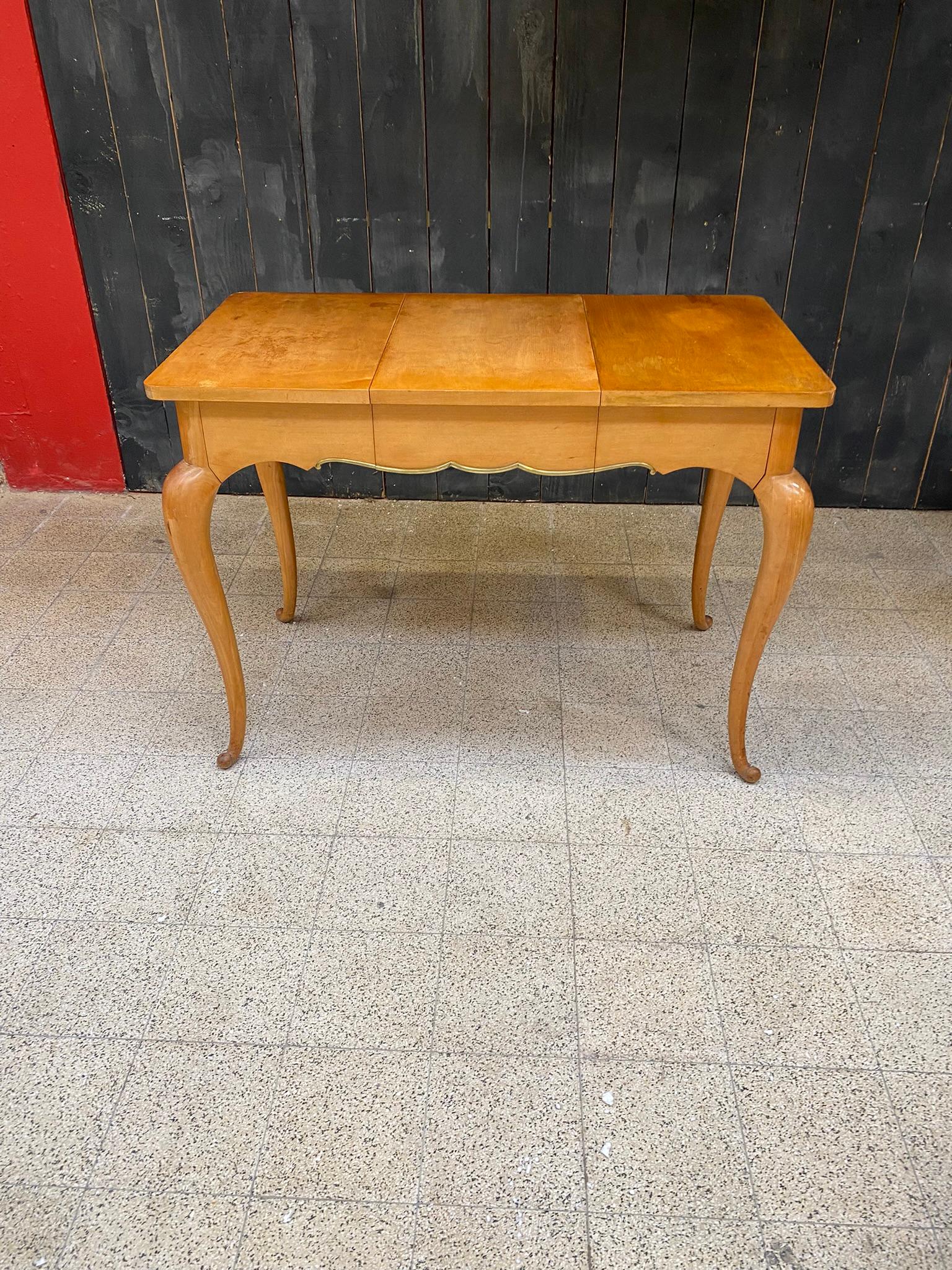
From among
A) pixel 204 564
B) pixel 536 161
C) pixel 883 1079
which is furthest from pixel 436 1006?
pixel 536 161

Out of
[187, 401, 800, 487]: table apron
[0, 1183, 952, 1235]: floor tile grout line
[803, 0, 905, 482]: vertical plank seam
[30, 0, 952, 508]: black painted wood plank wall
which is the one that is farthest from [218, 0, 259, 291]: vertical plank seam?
[0, 1183, 952, 1235]: floor tile grout line

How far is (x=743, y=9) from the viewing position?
2295mm

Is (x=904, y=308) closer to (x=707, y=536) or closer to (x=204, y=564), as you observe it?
(x=707, y=536)

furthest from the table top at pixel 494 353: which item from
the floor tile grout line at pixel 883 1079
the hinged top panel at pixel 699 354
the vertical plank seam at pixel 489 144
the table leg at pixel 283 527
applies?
the floor tile grout line at pixel 883 1079

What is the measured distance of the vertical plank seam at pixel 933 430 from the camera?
2.71 metres

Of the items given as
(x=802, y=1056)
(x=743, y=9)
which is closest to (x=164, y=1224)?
(x=802, y=1056)

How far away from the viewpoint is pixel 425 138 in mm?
2467

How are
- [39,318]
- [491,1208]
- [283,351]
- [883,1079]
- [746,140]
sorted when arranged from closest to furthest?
[491,1208] < [883,1079] < [283,351] < [746,140] < [39,318]

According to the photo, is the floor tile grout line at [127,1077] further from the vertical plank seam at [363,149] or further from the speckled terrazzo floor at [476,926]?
the vertical plank seam at [363,149]

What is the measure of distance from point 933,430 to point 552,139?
135 cm

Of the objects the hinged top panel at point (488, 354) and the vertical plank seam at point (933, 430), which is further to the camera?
the vertical plank seam at point (933, 430)

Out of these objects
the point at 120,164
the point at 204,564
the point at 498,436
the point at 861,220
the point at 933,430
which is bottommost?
the point at 933,430

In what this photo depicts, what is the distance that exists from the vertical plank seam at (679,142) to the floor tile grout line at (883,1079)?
65.5 inches

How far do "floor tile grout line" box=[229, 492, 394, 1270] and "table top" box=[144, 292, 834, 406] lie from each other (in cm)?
78
